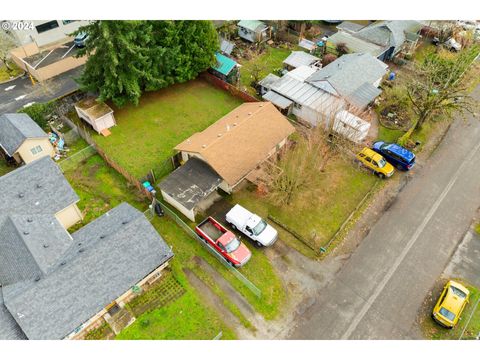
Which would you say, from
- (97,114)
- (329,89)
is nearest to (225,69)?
(329,89)

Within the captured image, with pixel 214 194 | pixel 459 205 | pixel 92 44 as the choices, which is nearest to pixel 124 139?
pixel 92 44

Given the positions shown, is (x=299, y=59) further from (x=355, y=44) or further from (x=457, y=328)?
(x=457, y=328)

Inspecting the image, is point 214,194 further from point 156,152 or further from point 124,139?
point 124,139

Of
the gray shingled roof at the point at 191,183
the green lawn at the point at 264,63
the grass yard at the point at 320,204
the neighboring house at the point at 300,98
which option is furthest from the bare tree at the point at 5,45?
the grass yard at the point at 320,204

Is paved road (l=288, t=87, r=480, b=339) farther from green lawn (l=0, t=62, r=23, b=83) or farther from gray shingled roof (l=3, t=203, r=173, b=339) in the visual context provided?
green lawn (l=0, t=62, r=23, b=83)

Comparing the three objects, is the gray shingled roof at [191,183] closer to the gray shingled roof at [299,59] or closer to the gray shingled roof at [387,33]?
the gray shingled roof at [299,59]
